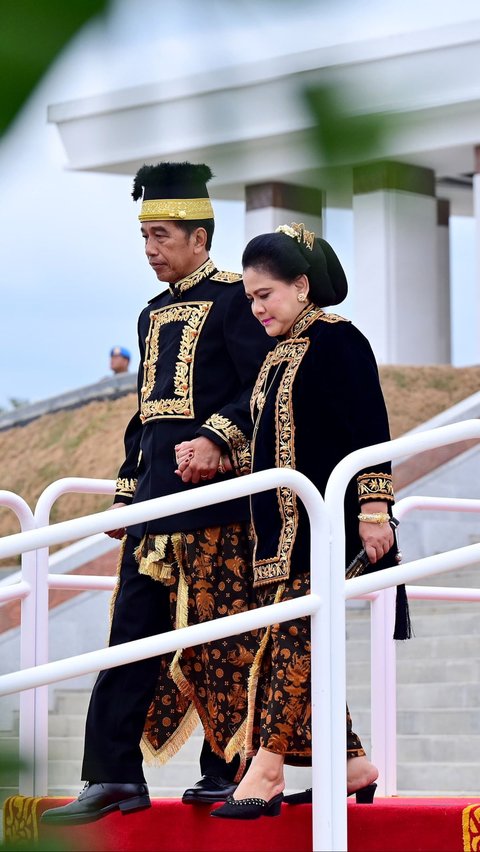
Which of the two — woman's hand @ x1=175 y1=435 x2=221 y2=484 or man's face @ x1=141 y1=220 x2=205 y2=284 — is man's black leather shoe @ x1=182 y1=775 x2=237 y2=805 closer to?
woman's hand @ x1=175 y1=435 x2=221 y2=484

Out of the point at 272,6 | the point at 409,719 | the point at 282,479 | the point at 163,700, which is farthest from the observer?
the point at 409,719

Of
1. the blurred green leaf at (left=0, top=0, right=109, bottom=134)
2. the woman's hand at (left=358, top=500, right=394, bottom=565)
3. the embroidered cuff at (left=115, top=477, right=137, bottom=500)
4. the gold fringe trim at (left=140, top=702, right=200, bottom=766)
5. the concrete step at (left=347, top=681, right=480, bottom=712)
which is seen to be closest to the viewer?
the blurred green leaf at (left=0, top=0, right=109, bottom=134)

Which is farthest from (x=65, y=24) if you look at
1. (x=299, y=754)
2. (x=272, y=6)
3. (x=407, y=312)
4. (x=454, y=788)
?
(x=454, y=788)

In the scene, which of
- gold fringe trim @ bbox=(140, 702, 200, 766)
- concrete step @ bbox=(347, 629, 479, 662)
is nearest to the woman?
gold fringe trim @ bbox=(140, 702, 200, 766)

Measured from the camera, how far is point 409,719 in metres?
6.90

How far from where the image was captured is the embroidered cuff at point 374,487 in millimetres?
2758

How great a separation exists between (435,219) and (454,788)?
19.8 feet

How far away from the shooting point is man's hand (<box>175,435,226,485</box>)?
10.0 feet

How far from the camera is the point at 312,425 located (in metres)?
2.87

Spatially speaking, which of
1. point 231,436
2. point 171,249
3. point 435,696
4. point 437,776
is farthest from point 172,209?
point 435,696

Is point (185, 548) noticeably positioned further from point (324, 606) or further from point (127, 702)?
point (324, 606)

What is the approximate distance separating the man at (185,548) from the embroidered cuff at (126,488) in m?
0.11

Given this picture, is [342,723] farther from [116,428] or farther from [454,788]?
[116,428]

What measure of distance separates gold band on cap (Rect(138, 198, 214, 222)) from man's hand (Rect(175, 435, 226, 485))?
0.48 meters
